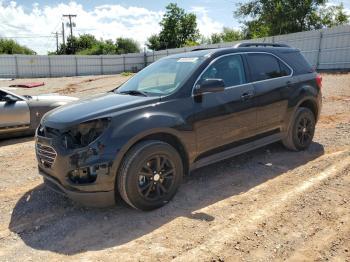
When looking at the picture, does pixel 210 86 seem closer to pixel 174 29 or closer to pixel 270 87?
pixel 270 87

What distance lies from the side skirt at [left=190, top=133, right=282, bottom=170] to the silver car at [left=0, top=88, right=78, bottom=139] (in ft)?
15.9

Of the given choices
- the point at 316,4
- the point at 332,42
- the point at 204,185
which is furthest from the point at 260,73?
the point at 316,4

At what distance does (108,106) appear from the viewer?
4211 mm

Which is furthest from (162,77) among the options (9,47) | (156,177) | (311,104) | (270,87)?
(9,47)

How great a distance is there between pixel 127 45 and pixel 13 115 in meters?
68.3

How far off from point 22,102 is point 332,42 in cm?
1841

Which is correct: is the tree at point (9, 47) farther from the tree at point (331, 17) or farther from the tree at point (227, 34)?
the tree at point (331, 17)

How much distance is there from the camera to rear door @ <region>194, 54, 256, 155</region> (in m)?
4.58

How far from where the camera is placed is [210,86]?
445cm

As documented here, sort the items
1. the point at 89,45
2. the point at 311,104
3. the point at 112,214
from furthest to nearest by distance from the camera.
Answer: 1. the point at 89,45
2. the point at 311,104
3. the point at 112,214

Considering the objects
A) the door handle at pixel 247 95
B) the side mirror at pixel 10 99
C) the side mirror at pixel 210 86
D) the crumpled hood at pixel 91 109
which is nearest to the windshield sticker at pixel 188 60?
the side mirror at pixel 210 86

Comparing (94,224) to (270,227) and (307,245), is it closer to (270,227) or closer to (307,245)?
(270,227)

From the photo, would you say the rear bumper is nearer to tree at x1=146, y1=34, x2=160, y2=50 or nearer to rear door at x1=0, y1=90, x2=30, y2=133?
rear door at x1=0, y1=90, x2=30, y2=133

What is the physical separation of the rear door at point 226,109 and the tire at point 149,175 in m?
0.50
